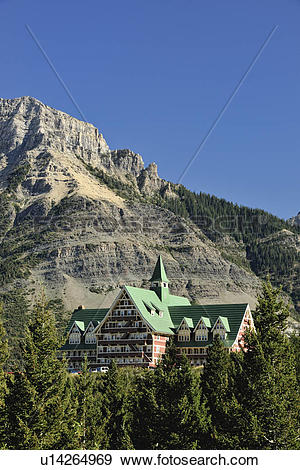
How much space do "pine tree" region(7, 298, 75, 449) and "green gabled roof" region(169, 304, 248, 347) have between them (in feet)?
203

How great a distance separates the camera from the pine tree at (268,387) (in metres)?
34.6

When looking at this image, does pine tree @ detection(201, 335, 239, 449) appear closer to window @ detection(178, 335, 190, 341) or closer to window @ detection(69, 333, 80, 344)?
window @ detection(178, 335, 190, 341)

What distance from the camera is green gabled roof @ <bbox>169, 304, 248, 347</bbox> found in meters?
99.1

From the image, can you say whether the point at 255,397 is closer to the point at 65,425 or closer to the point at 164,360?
the point at 65,425

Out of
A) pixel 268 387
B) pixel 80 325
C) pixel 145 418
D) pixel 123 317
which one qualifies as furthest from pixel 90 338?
pixel 268 387

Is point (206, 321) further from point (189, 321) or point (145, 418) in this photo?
point (145, 418)

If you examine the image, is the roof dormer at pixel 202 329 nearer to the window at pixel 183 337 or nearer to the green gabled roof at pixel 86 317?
the window at pixel 183 337

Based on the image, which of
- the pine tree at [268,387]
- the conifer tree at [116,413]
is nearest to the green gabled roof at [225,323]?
the conifer tree at [116,413]

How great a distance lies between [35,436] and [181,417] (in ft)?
49.4

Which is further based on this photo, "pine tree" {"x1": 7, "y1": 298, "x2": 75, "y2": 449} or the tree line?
"pine tree" {"x1": 7, "y1": 298, "x2": 75, "y2": 449}

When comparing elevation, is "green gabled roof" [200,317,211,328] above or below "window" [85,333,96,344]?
above

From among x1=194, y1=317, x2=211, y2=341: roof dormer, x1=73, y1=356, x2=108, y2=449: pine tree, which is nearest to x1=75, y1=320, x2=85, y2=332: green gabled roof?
x1=194, y1=317, x2=211, y2=341: roof dormer

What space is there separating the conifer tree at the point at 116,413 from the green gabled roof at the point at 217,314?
129 ft
